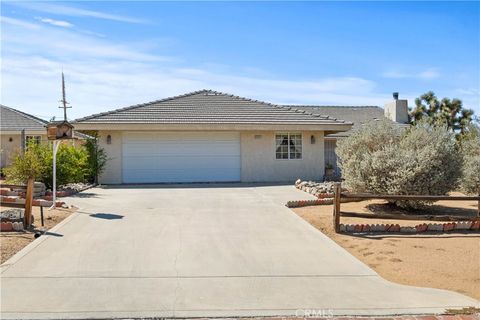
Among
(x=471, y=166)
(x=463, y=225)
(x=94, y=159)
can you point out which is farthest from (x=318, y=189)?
(x=94, y=159)

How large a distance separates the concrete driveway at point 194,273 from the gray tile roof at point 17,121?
20.1 meters

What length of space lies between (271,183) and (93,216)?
34.3 feet

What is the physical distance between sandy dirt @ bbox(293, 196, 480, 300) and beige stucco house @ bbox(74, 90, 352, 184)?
32.4ft

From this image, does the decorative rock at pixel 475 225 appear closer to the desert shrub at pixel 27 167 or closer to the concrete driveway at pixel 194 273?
the concrete driveway at pixel 194 273

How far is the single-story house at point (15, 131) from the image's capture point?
28188mm

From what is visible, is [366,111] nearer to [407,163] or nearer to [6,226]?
[407,163]

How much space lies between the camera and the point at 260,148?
21562 millimetres

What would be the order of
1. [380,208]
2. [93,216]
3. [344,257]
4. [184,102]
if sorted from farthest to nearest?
[184,102], [380,208], [93,216], [344,257]

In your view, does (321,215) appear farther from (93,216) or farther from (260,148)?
(260,148)

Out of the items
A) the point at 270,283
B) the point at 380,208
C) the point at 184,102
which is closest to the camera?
the point at 270,283

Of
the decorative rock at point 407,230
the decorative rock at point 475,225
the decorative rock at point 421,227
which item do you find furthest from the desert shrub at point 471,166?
the decorative rock at point 407,230

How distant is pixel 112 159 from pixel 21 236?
11704mm

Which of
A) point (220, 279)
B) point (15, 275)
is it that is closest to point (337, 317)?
point (220, 279)

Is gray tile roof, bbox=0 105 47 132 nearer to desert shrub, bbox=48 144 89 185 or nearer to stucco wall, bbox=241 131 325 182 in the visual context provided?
desert shrub, bbox=48 144 89 185
